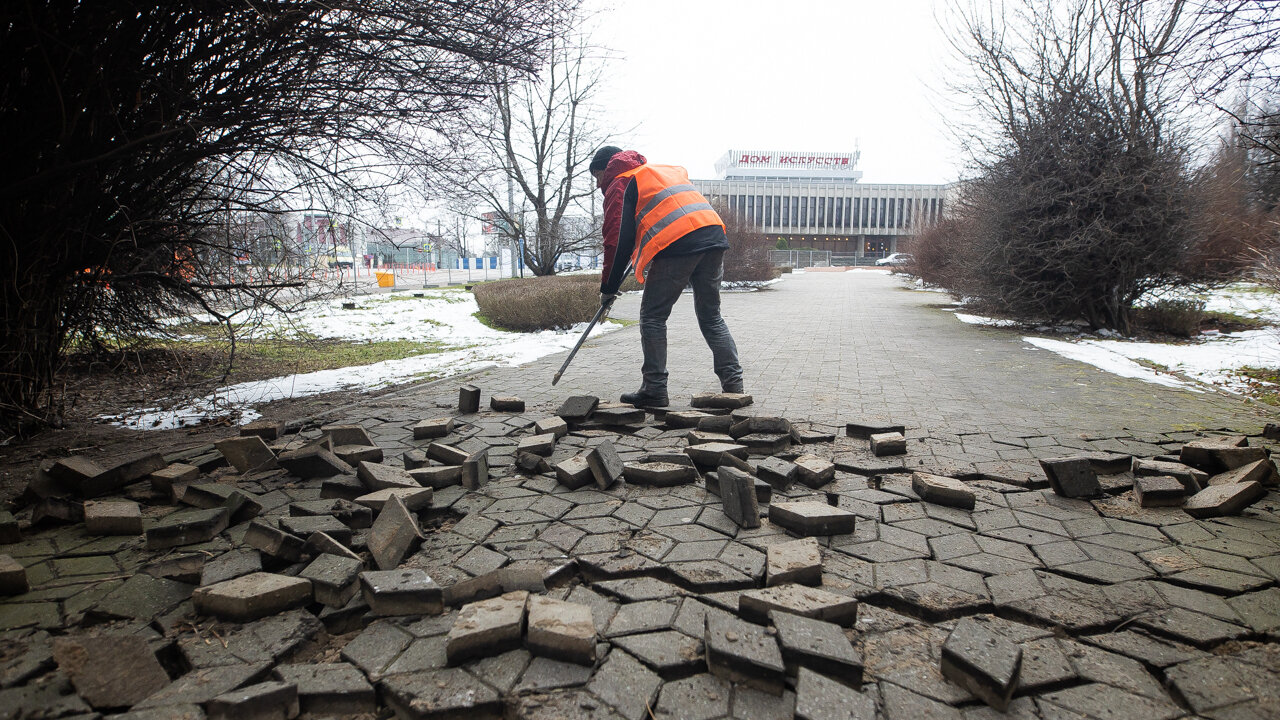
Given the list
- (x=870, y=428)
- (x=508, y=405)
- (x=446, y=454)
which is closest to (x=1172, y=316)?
(x=870, y=428)

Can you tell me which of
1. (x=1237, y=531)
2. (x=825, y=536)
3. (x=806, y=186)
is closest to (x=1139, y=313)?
(x=1237, y=531)

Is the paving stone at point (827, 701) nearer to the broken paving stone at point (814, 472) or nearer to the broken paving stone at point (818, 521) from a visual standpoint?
the broken paving stone at point (818, 521)

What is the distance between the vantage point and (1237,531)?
2.70 metres

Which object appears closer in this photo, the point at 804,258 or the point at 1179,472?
the point at 1179,472

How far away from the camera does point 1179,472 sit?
313 cm

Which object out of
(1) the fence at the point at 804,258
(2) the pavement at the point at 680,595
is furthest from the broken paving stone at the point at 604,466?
(1) the fence at the point at 804,258

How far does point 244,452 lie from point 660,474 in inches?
95.4

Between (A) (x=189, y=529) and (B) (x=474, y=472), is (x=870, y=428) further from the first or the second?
(A) (x=189, y=529)

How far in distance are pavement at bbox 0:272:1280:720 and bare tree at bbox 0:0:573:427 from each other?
185 centimetres

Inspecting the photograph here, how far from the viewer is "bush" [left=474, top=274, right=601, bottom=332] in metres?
11.5

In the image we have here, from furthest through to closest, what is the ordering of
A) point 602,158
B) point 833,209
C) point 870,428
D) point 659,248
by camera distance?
point 833,209
point 602,158
point 659,248
point 870,428

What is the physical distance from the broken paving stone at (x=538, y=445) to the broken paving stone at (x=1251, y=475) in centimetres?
351

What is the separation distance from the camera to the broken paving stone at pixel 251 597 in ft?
6.81

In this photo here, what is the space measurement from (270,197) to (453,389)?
89.9 inches
